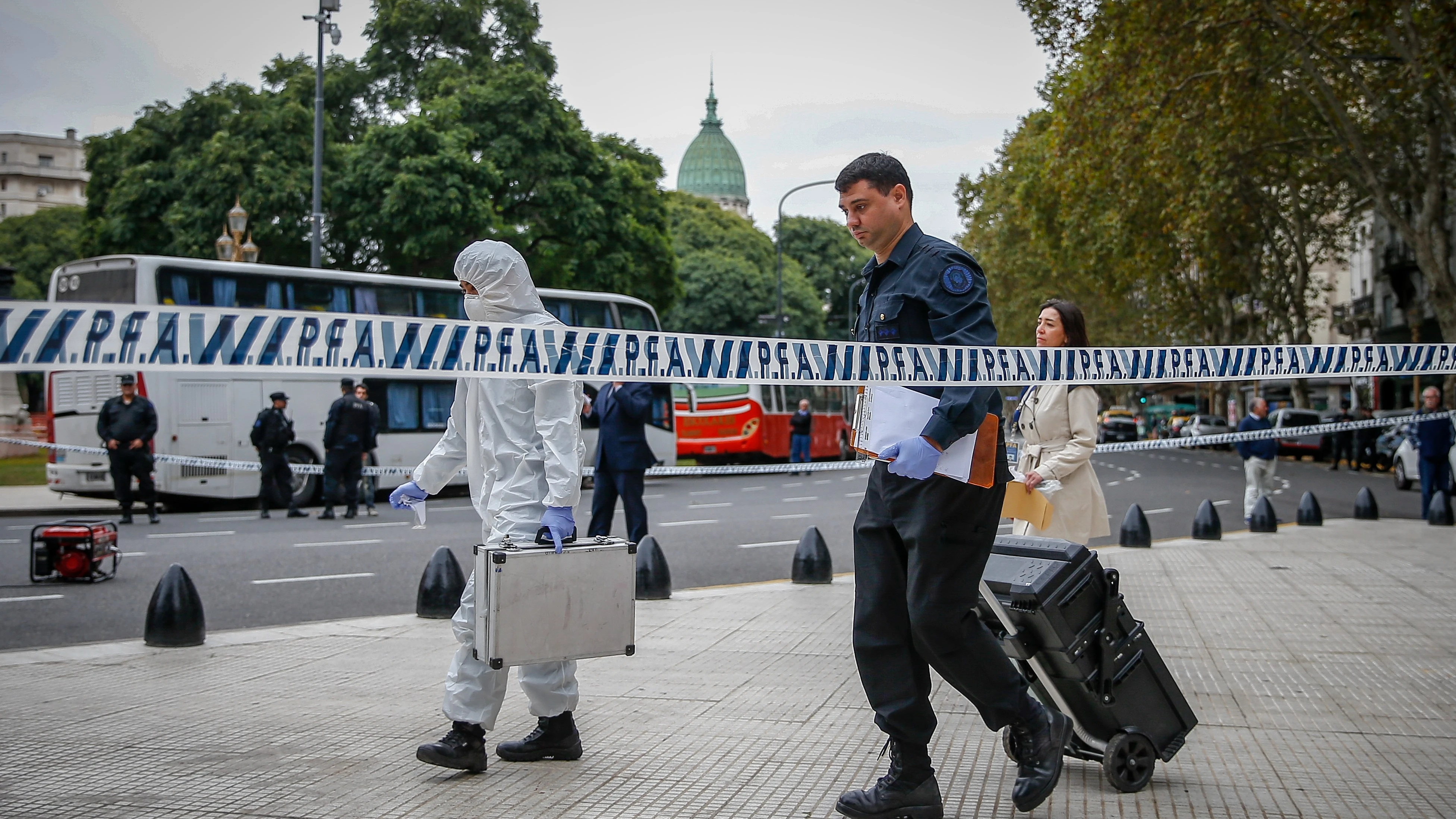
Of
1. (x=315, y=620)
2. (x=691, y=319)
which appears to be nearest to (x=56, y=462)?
(x=315, y=620)

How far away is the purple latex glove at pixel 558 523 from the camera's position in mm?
4004

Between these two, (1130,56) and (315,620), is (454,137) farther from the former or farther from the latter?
(315,620)

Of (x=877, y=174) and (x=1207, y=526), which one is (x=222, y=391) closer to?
(x=1207, y=526)

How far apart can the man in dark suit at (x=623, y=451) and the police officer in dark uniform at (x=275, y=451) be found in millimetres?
7503

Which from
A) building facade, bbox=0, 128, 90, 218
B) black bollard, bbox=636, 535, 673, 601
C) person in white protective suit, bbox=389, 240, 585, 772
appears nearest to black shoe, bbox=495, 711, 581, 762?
person in white protective suit, bbox=389, 240, 585, 772

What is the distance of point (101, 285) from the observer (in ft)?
57.0

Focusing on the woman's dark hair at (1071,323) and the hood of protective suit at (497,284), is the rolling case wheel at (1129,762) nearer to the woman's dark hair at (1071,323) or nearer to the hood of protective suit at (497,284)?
the woman's dark hair at (1071,323)

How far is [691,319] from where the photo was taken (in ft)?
196

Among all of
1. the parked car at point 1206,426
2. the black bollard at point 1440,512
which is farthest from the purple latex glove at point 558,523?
the parked car at point 1206,426

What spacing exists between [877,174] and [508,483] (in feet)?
5.22

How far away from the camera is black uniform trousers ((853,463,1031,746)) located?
3408 mm

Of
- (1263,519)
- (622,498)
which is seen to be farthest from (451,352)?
(1263,519)

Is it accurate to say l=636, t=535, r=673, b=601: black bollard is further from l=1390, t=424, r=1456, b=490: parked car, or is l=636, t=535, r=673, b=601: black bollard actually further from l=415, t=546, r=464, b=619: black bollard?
l=1390, t=424, r=1456, b=490: parked car

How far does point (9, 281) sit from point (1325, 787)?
37.0 feet
